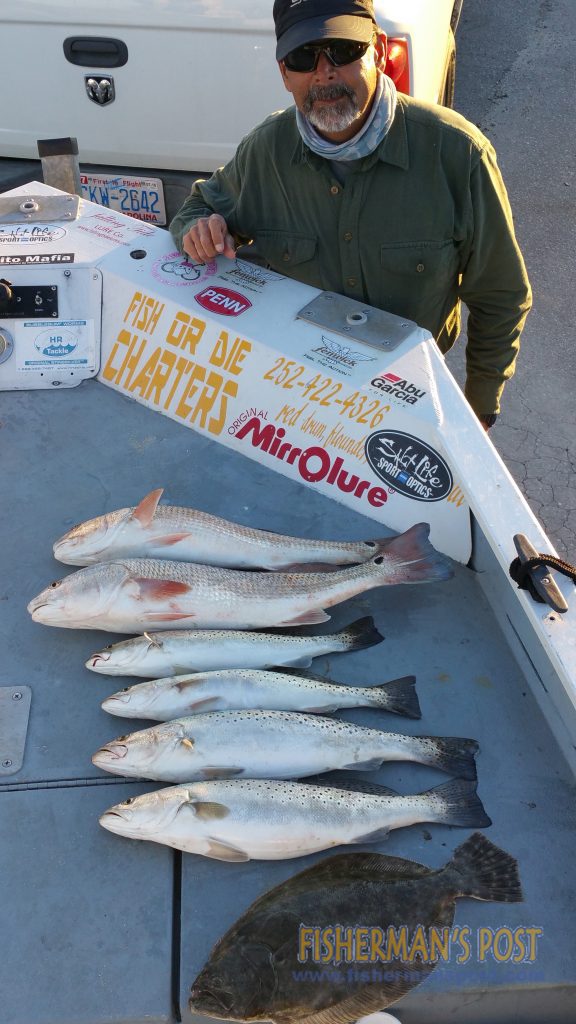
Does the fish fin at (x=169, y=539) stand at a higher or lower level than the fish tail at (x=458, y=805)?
higher

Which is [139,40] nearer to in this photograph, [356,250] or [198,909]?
[356,250]

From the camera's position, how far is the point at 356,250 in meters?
3.58

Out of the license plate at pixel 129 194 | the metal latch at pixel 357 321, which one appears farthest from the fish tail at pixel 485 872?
the license plate at pixel 129 194

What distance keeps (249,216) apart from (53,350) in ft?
3.42

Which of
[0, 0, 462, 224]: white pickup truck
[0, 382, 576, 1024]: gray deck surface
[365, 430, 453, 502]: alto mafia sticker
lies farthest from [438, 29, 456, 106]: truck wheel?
[0, 382, 576, 1024]: gray deck surface

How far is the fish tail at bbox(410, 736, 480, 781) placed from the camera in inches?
90.5

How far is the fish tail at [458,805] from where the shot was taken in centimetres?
220

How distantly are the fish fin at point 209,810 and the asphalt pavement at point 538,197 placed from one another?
2.98m

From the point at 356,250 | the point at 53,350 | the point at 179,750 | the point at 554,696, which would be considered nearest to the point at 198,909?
the point at 179,750

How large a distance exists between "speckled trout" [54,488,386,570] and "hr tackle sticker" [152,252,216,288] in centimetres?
109

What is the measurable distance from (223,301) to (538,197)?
494 centimetres

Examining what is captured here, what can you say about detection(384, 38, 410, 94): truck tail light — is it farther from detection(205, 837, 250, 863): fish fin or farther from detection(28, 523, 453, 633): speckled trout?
detection(205, 837, 250, 863): fish fin

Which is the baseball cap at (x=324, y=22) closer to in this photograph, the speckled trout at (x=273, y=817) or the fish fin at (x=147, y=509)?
the fish fin at (x=147, y=509)

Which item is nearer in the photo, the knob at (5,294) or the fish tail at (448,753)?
the fish tail at (448,753)
